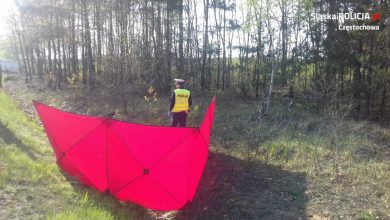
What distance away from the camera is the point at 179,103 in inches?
365

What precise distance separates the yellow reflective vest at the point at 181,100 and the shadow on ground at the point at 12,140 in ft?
11.4

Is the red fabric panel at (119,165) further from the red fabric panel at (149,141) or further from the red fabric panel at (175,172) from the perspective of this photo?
the red fabric panel at (175,172)

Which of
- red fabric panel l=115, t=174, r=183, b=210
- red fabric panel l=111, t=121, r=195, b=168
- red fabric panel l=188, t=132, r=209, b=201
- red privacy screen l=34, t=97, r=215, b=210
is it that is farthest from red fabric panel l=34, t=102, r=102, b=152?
red fabric panel l=188, t=132, r=209, b=201

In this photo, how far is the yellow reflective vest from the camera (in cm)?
916

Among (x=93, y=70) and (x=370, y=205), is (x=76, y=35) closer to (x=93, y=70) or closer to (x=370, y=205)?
(x=93, y=70)

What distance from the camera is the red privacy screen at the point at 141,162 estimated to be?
21.8 feet

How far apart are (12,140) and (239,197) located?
547 centimetres

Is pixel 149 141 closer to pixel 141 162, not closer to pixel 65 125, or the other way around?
pixel 141 162

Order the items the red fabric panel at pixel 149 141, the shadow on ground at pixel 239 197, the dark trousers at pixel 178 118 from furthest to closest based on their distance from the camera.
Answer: the dark trousers at pixel 178 118 < the red fabric panel at pixel 149 141 < the shadow on ground at pixel 239 197

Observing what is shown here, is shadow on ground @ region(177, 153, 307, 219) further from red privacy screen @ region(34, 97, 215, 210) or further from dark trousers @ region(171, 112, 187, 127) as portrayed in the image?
dark trousers @ region(171, 112, 187, 127)

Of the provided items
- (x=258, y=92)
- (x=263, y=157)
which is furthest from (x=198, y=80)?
(x=263, y=157)

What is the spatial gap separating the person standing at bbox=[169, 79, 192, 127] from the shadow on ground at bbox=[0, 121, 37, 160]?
3386 mm

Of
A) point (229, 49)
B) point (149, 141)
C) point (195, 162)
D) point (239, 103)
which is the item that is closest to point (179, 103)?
point (195, 162)

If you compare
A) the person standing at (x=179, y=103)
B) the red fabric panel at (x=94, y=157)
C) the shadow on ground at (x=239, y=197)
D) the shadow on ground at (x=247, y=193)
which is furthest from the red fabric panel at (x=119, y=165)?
the person standing at (x=179, y=103)
